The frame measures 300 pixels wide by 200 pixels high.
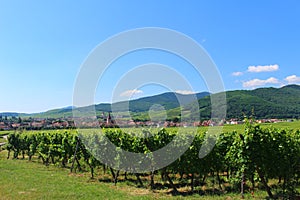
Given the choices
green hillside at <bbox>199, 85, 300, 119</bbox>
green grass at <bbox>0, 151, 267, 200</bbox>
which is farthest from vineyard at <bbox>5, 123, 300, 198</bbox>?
green hillside at <bbox>199, 85, 300, 119</bbox>

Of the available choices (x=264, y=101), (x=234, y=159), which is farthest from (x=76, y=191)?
(x=264, y=101)

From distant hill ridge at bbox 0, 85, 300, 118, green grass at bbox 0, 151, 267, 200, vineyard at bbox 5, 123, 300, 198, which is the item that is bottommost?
green grass at bbox 0, 151, 267, 200

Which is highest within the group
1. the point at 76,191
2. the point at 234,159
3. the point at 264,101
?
the point at 264,101

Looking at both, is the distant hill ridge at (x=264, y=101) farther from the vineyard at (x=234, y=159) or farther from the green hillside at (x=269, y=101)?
the vineyard at (x=234, y=159)

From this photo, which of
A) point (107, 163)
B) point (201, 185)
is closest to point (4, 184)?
point (107, 163)

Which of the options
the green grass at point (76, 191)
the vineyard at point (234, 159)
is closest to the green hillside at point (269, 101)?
the vineyard at point (234, 159)

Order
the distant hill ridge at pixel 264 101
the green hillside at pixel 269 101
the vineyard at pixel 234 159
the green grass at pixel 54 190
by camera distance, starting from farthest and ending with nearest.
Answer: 1. the green hillside at pixel 269 101
2. the distant hill ridge at pixel 264 101
3. the green grass at pixel 54 190
4. the vineyard at pixel 234 159

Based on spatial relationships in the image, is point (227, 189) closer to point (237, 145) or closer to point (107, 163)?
point (237, 145)

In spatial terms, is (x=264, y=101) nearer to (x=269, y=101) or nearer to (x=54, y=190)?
(x=269, y=101)

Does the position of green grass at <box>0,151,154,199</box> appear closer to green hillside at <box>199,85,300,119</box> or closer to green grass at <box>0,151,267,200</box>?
green grass at <box>0,151,267,200</box>

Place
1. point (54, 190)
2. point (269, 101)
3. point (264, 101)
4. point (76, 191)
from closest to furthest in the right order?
point (76, 191)
point (54, 190)
point (264, 101)
point (269, 101)

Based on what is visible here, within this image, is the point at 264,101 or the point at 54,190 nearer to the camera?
the point at 54,190

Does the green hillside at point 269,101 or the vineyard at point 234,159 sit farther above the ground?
the green hillside at point 269,101

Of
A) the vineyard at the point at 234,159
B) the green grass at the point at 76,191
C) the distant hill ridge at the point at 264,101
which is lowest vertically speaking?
the green grass at the point at 76,191
